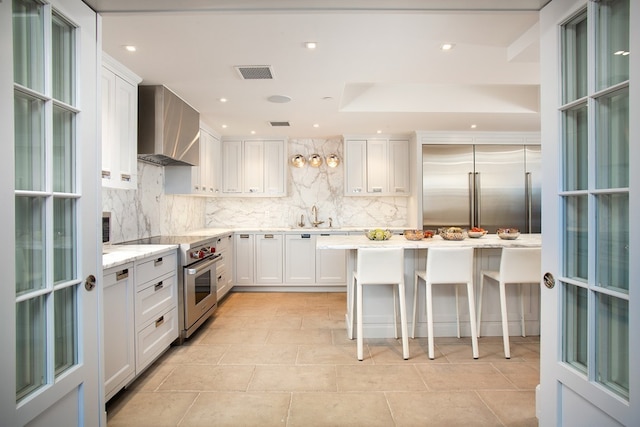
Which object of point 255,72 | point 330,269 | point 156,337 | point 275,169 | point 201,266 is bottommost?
point 156,337

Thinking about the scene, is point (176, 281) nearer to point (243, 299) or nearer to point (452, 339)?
point (243, 299)

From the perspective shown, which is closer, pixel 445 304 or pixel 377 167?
pixel 445 304

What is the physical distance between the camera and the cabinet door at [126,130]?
2854mm

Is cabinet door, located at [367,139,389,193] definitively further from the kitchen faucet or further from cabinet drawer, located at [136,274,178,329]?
cabinet drawer, located at [136,274,178,329]

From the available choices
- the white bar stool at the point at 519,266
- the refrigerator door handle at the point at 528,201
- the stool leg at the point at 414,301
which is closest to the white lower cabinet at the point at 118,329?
the stool leg at the point at 414,301

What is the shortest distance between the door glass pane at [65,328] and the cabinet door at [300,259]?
150 inches

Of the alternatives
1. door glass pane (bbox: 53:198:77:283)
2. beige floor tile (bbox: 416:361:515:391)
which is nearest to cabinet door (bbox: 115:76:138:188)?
door glass pane (bbox: 53:198:77:283)

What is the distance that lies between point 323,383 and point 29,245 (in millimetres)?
1936

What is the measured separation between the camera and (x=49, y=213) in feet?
4.35

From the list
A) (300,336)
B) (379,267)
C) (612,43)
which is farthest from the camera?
(300,336)

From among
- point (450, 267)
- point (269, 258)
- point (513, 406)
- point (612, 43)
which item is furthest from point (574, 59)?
point (269, 258)

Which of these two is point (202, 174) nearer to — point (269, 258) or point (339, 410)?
point (269, 258)

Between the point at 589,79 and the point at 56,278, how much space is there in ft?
6.95

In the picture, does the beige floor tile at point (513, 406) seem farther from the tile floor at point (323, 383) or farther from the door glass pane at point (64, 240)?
the door glass pane at point (64, 240)
